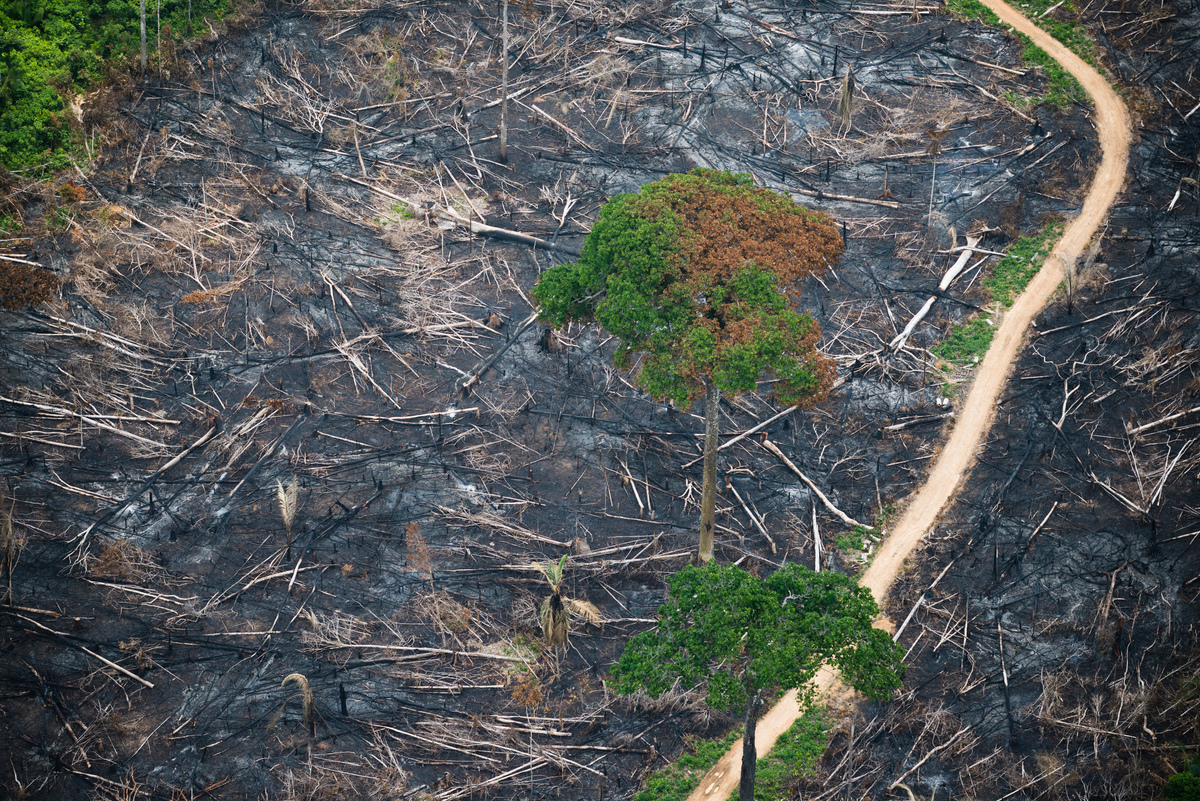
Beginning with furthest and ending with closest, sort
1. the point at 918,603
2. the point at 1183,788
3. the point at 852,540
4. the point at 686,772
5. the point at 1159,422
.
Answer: the point at 1159,422 → the point at 852,540 → the point at 918,603 → the point at 686,772 → the point at 1183,788

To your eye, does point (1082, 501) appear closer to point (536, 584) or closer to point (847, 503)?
point (847, 503)

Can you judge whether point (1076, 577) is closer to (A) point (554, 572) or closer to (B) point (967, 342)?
(B) point (967, 342)

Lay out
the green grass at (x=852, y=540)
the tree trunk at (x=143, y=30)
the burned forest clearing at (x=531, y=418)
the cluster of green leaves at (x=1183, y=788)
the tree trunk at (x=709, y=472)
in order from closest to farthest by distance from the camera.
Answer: the cluster of green leaves at (x=1183, y=788) < the burned forest clearing at (x=531, y=418) < the tree trunk at (x=709, y=472) < the green grass at (x=852, y=540) < the tree trunk at (x=143, y=30)

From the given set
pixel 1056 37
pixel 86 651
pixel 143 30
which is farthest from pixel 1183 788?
pixel 143 30

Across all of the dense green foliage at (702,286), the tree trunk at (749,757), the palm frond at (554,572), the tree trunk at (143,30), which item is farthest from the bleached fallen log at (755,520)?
the tree trunk at (143,30)

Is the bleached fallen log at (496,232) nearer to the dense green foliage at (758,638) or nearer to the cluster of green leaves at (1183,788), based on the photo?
the dense green foliage at (758,638)

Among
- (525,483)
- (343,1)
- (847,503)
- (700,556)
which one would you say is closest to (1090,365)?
(847,503)
